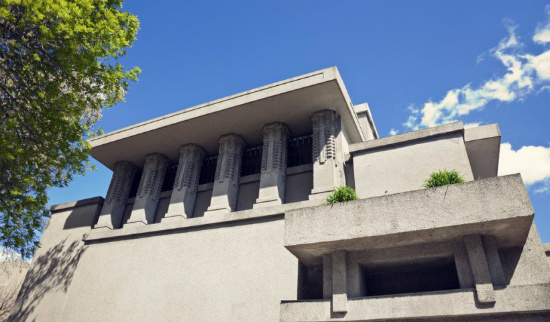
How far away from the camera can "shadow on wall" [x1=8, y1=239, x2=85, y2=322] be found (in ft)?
62.7

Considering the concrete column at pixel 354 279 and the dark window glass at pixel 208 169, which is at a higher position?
the dark window glass at pixel 208 169

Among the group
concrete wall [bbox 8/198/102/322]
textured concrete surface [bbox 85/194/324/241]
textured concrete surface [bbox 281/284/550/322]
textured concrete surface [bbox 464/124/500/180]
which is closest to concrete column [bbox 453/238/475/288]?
textured concrete surface [bbox 281/284/550/322]

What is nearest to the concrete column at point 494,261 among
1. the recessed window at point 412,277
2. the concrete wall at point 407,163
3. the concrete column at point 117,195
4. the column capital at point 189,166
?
the recessed window at point 412,277

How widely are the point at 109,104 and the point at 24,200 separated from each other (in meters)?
4.19

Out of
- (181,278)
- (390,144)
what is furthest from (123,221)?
(390,144)

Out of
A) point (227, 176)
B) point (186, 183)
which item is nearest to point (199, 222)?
point (227, 176)

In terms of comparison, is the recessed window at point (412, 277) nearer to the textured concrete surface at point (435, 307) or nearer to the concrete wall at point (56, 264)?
the textured concrete surface at point (435, 307)

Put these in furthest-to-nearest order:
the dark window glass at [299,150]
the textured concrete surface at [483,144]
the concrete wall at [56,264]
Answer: the concrete wall at [56,264] → the dark window glass at [299,150] → the textured concrete surface at [483,144]

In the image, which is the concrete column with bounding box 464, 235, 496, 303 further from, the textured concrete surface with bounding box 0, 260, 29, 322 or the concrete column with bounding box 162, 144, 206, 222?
the textured concrete surface with bounding box 0, 260, 29, 322

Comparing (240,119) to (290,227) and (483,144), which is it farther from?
(483,144)

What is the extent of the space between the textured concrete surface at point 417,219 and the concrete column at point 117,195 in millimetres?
15000

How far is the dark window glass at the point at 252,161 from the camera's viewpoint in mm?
19377

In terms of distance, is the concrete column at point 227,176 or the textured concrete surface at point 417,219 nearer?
the textured concrete surface at point 417,219

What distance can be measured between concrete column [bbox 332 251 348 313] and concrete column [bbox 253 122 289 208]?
7328mm
